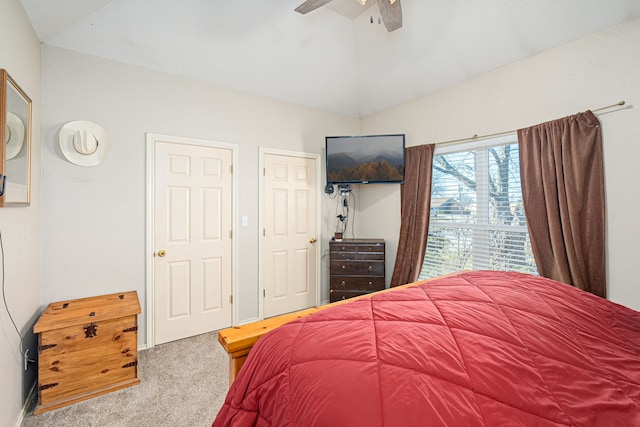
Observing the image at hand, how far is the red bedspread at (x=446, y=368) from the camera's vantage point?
717mm

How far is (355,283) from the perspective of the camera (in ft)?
11.1

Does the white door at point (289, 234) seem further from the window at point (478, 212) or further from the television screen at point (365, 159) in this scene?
the window at point (478, 212)

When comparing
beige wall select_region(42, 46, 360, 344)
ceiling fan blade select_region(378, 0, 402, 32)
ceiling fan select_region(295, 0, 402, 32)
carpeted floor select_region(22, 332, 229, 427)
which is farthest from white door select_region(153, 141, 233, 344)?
ceiling fan blade select_region(378, 0, 402, 32)

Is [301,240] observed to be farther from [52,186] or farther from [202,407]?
[52,186]

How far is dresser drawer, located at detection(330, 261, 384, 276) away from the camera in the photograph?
335 centimetres

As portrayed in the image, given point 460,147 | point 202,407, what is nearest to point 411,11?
point 460,147

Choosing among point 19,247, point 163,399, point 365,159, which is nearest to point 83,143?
point 19,247

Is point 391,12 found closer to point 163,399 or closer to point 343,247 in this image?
point 343,247

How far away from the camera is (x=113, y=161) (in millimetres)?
2480

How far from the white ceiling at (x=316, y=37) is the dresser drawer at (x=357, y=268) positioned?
207 centimetres

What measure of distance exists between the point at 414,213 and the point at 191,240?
248 centimetres

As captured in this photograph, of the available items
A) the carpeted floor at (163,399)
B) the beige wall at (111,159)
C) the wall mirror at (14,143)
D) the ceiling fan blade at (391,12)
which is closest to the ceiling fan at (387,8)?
the ceiling fan blade at (391,12)

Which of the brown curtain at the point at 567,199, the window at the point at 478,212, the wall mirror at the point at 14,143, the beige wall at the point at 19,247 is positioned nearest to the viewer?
the wall mirror at the point at 14,143

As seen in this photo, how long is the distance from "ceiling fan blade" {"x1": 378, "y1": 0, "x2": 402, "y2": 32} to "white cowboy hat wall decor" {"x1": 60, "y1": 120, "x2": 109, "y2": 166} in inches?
96.3
